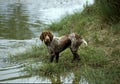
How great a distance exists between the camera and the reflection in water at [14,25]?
44.1 ft

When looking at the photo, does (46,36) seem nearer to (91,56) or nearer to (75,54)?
(75,54)

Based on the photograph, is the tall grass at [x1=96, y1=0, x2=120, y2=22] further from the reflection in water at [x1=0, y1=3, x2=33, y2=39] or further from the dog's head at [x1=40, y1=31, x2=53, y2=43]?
the reflection in water at [x1=0, y1=3, x2=33, y2=39]

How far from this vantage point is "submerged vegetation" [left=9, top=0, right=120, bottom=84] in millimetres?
7871

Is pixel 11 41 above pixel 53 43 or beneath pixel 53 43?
beneath

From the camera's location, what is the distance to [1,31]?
46.2 feet

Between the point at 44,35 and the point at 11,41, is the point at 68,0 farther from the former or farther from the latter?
the point at 44,35

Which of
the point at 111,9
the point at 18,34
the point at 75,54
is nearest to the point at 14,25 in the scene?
the point at 18,34

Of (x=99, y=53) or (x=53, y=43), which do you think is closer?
(x=53, y=43)

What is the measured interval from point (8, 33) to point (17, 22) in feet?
8.30

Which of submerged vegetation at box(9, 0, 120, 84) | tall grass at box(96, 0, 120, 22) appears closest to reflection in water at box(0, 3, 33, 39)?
submerged vegetation at box(9, 0, 120, 84)

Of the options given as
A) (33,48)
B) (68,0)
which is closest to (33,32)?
(33,48)

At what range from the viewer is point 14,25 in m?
15.5

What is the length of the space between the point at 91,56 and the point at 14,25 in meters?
7.26

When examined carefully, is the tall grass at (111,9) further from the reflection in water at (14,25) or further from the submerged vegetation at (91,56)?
the reflection in water at (14,25)
